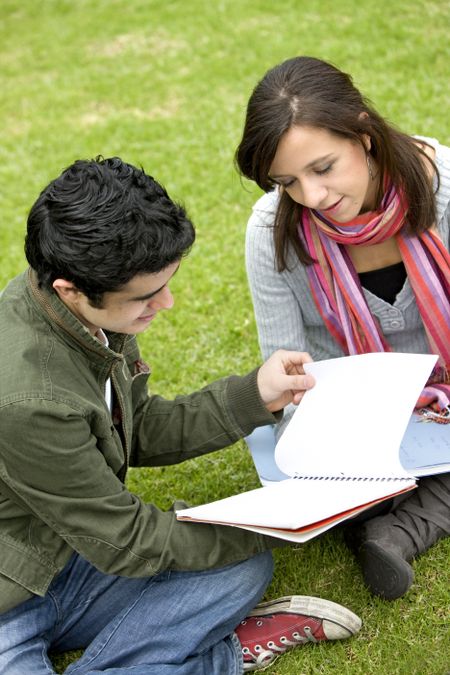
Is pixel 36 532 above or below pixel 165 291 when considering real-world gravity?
below

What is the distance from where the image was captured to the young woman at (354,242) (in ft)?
7.96

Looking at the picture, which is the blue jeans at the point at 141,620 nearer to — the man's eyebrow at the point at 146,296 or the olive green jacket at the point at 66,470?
the olive green jacket at the point at 66,470

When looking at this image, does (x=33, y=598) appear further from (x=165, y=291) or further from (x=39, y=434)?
(x=165, y=291)

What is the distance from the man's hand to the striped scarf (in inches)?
11.8

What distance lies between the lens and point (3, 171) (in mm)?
5578

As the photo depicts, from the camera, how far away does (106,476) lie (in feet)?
7.13

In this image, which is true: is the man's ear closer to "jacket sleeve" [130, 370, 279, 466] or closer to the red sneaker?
"jacket sleeve" [130, 370, 279, 466]

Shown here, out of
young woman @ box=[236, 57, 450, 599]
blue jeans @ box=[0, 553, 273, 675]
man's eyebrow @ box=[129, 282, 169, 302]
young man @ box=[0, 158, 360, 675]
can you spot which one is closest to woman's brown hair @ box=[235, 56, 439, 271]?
young woman @ box=[236, 57, 450, 599]

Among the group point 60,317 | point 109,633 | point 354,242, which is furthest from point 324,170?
point 109,633

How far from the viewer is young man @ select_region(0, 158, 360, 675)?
81.0 inches

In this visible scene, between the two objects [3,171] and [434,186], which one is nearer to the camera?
[434,186]

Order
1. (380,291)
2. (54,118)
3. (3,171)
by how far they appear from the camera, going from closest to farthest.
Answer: (380,291) < (3,171) < (54,118)

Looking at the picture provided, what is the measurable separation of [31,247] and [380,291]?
114 cm

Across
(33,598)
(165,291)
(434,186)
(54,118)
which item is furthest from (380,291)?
(54,118)
